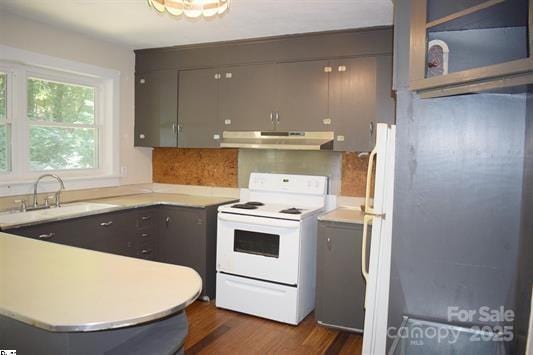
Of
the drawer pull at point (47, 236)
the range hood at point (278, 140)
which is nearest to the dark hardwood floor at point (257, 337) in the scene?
the drawer pull at point (47, 236)

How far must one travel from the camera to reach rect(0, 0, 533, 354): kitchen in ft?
5.29

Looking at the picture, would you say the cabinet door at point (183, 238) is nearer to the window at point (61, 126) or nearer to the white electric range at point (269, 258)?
the white electric range at point (269, 258)

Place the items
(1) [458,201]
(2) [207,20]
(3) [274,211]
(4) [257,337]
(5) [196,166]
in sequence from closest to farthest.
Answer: (1) [458,201]
(4) [257,337]
(2) [207,20]
(3) [274,211]
(5) [196,166]

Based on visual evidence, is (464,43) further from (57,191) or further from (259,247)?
(57,191)

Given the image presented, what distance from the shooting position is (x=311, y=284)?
3.58m

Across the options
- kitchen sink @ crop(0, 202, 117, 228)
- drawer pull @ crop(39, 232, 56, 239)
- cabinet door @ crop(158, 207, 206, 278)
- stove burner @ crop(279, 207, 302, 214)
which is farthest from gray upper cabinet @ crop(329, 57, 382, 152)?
drawer pull @ crop(39, 232, 56, 239)

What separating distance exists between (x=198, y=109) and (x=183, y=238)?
51.4 inches

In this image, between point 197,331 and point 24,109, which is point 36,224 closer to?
point 24,109

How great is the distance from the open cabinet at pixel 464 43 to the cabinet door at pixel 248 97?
2.13m

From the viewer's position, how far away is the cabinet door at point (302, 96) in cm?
362

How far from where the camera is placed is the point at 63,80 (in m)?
3.88

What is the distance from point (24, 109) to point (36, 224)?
1171 millimetres

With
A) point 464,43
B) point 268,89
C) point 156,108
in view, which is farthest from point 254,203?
point 464,43

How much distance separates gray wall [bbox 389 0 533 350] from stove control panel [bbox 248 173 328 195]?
194 cm
